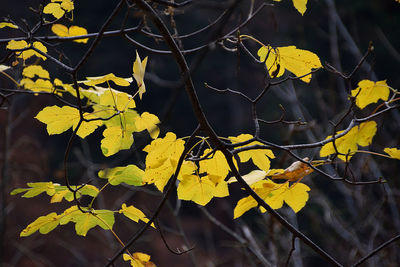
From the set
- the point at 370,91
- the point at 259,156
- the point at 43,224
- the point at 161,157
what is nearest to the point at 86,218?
the point at 43,224

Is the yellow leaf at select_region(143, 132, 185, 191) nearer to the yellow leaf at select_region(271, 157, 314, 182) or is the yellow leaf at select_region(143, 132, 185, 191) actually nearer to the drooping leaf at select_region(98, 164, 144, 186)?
the drooping leaf at select_region(98, 164, 144, 186)

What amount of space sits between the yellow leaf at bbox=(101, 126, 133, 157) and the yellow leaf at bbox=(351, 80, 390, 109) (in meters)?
0.51

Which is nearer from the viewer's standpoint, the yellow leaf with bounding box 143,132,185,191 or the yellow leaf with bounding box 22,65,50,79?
the yellow leaf with bounding box 143,132,185,191

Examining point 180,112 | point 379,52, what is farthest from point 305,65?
point 180,112

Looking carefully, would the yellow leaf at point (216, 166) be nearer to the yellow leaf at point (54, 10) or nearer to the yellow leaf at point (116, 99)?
the yellow leaf at point (116, 99)

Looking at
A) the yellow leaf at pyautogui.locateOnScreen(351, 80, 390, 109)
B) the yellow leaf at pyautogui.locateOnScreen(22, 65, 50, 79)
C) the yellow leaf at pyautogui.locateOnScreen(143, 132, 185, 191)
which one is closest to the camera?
the yellow leaf at pyautogui.locateOnScreen(143, 132, 185, 191)

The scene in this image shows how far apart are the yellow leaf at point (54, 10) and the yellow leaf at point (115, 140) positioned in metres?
0.35

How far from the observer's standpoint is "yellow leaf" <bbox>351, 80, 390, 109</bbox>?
0.76 metres

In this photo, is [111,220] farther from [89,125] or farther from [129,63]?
[129,63]

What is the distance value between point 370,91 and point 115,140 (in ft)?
1.91

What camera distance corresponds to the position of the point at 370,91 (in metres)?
0.78

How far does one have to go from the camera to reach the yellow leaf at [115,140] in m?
0.71

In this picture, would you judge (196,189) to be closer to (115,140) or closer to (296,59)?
(115,140)

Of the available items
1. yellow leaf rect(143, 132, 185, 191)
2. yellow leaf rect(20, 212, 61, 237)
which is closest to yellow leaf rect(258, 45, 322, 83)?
yellow leaf rect(143, 132, 185, 191)
